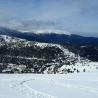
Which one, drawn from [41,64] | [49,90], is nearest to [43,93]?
[49,90]

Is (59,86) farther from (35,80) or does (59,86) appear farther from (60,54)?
(60,54)

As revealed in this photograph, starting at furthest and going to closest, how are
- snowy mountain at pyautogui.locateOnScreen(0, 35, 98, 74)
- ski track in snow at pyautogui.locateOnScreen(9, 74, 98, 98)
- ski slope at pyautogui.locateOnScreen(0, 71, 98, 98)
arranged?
snowy mountain at pyautogui.locateOnScreen(0, 35, 98, 74)
ski slope at pyautogui.locateOnScreen(0, 71, 98, 98)
ski track in snow at pyautogui.locateOnScreen(9, 74, 98, 98)

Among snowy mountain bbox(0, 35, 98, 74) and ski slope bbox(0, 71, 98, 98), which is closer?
ski slope bbox(0, 71, 98, 98)

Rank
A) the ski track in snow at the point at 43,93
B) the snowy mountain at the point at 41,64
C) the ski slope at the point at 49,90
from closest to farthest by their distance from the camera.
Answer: the ski track in snow at the point at 43,93 < the ski slope at the point at 49,90 < the snowy mountain at the point at 41,64

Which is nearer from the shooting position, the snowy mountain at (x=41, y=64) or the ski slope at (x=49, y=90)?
the ski slope at (x=49, y=90)

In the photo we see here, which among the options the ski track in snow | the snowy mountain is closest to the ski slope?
the ski track in snow

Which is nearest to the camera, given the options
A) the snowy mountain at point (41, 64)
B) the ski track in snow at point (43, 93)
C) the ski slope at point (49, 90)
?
the ski track in snow at point (43, 93)

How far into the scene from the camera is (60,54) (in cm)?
19038

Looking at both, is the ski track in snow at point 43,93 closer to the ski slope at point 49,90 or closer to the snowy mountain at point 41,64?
the ski slope at point 49,90

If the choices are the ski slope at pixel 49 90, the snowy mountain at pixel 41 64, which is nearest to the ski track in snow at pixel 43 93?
the ski slope at pixel 49 90

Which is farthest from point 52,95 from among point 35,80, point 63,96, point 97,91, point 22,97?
point 35,80

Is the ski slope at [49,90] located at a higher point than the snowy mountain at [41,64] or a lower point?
higher

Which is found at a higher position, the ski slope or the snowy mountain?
the ski slope

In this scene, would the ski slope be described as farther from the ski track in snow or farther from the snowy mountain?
the snowy mountain
